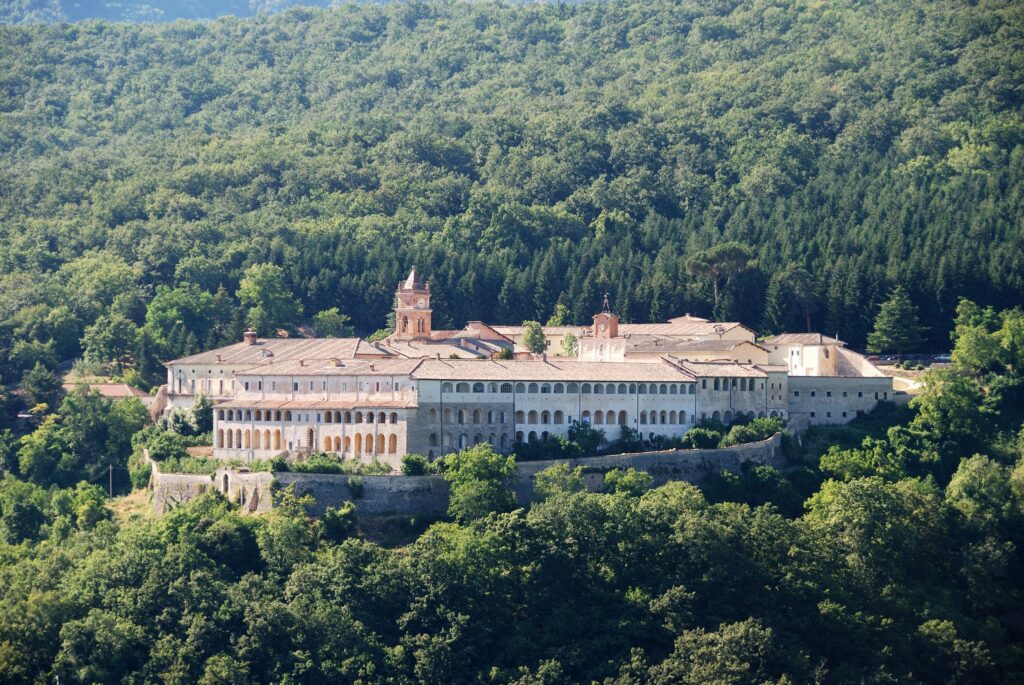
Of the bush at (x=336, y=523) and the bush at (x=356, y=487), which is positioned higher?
the bush at (x=356, y=487)

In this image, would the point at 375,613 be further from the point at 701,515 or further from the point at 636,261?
the point at 636,261

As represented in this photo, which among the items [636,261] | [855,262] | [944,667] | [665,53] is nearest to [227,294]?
[636,261]

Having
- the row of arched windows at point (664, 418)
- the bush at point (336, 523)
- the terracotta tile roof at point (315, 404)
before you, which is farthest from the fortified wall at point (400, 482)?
the terracotta tile roof at point (315, 404)

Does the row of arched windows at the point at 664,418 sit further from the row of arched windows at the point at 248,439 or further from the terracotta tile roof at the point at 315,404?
the row of arched windows at the point at 248,439

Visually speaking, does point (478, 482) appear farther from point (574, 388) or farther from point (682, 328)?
point (682, 328)

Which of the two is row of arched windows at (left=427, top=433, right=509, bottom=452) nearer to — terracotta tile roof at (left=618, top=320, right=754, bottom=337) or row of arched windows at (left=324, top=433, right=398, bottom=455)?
row of arched windows at (left=324, top=433, right=398, bottom=455)

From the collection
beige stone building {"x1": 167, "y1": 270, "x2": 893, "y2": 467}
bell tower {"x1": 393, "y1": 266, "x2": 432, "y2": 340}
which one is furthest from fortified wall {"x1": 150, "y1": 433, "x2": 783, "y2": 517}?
bell tower {"x1": 393, "y1": 266, "x2": 432, "y2": 340}

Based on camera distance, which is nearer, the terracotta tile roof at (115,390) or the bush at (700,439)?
the bush at (700,439)
